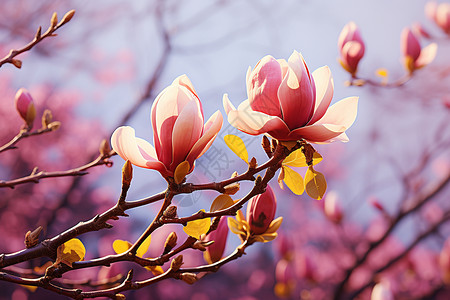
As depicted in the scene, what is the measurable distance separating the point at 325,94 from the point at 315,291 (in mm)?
2628

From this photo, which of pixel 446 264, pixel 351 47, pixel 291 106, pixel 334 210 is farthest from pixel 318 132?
pixel 446 264

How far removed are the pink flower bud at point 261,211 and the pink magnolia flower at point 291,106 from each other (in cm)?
13

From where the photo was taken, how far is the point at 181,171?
1.10 feet

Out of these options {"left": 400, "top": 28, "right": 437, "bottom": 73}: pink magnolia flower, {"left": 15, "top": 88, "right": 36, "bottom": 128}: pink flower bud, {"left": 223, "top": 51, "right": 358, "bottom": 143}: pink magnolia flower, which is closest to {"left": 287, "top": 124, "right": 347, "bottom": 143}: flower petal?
{"left": 223, "top": 51, "right": 358, "bottom": 143}: pink magnolia flower

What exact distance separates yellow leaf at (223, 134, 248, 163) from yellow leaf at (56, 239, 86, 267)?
0.56ft

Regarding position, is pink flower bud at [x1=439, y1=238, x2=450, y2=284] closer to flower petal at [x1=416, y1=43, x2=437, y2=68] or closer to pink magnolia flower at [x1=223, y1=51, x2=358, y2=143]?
flower petal at [x1=416, y1=43, x2=437, y2=68]

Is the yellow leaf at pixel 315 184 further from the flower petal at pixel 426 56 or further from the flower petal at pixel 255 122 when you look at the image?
the flower petal at pixel 426 56

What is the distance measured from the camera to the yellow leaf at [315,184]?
14.5 inches

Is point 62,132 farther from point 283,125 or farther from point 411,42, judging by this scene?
point 283,125

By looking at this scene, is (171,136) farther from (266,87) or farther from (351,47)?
(351,47)

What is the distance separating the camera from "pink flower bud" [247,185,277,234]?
448 mm

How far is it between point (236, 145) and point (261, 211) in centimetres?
11

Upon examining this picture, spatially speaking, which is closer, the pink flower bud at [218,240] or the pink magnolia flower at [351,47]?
the pink flower bud at [218,240]

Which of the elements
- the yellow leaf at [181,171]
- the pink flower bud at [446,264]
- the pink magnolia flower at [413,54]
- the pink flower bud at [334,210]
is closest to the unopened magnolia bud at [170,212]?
the yellow leaf at [181,171]
